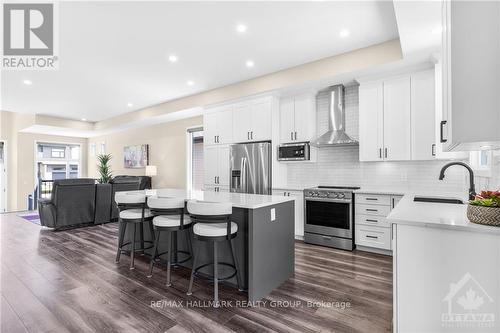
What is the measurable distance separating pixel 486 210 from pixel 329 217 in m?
2.84

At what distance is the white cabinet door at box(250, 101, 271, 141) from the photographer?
4812mm

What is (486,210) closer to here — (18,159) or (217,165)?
(217,165)

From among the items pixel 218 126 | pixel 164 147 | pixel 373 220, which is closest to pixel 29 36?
pixel 218 126

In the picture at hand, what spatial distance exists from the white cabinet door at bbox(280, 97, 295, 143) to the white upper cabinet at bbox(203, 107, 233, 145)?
109 centimetres

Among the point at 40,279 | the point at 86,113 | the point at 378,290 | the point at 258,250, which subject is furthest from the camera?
the point at 86,113

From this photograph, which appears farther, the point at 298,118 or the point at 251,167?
the point at 251,167

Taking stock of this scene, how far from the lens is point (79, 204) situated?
18.6ft

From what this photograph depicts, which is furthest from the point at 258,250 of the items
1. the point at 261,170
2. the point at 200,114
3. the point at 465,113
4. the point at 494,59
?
the point at 200,114

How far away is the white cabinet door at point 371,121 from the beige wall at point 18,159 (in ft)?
34.0

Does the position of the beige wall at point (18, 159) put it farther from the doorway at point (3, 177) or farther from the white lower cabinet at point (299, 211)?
the white lower cabinet at point (299, 211)

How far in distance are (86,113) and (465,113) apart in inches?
364

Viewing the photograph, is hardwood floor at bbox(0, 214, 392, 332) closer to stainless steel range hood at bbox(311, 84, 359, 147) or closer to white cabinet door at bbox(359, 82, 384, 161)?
white cabinet door at bbox(359, 82, 384, 161)

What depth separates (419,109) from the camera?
12.0ft

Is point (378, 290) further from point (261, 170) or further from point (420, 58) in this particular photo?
point (420, 58)
